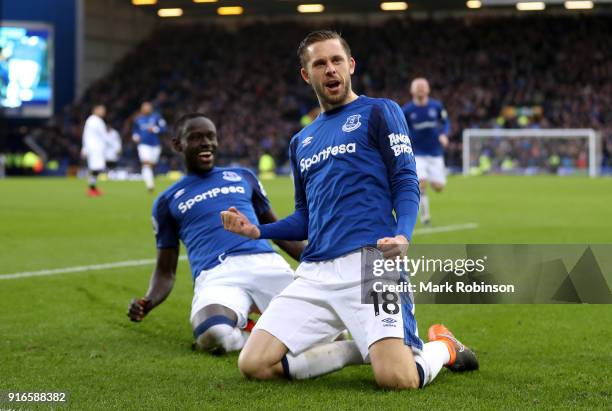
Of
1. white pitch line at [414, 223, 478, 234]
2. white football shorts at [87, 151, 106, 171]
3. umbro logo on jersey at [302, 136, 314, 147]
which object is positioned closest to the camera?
umbro logo on jersey at [302, 136, 314, 147]

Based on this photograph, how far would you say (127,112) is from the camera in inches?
1770

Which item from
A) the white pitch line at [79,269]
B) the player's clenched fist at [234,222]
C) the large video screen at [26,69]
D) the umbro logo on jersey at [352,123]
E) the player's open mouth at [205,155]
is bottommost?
the white pitch line at [79,269]

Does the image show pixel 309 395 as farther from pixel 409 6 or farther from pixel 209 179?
pixel 409 6

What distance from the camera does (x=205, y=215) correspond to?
6.62 m

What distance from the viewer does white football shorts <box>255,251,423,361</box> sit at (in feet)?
15.4

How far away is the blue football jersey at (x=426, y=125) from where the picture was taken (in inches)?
615

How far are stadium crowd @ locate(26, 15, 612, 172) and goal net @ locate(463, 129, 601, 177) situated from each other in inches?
63.8

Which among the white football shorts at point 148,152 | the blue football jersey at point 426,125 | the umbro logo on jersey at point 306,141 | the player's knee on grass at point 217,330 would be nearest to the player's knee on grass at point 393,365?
the umbro logo on jersey at point 306,141

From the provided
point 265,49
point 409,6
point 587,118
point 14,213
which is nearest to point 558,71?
point 587,118

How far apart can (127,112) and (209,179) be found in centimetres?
3903

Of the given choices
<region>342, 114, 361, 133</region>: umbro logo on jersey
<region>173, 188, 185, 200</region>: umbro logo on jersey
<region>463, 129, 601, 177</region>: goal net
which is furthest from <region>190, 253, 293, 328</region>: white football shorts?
<region>463, 129, 601, 177</region>: goal net

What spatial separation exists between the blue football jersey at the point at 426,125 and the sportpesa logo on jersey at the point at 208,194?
9044mm

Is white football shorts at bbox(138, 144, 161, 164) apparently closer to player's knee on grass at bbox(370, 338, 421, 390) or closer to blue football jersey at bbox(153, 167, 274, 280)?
blue football jersey at bbox(153, 167, 274, 280)

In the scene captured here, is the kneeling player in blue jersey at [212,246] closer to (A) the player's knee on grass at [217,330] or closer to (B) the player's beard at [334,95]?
(A) the player's knee on grass at [217,330]
